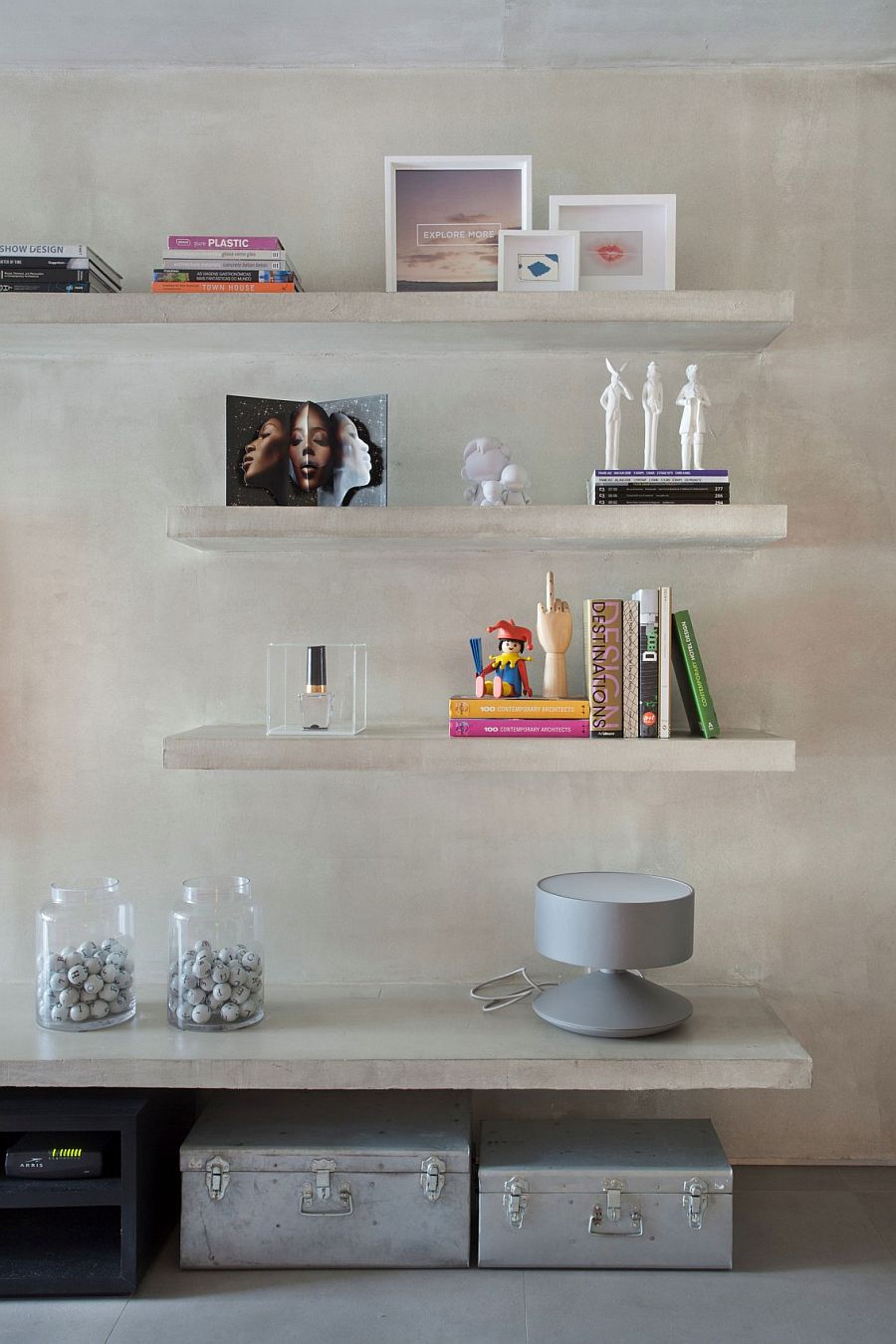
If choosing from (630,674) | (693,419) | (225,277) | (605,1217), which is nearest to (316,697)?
(630,674)

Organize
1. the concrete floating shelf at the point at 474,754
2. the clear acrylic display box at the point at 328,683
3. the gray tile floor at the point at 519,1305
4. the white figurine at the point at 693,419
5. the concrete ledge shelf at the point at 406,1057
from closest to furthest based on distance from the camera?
the gray tile floor at the point at 519,1305 < the concrete ledge shelf at the point at 406,1057 < the concrete floating shelf at the point at 474,754 < the white figurine at the point at 693,419 < the clear acrylic display box at the point at 328,683

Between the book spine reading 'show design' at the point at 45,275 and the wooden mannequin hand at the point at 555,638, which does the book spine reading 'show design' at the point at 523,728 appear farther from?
the book spine reading 'show design' at the point at 45,275

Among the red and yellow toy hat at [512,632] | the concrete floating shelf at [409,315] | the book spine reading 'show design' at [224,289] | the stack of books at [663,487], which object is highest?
the book spine reading 'show design' at [224,289]

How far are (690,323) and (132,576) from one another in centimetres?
130

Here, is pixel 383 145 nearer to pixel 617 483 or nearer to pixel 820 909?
pixel 617 483

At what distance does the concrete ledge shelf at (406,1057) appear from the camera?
2.06 m

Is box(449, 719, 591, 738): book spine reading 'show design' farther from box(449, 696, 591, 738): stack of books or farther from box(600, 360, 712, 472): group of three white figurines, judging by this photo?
box(600, 360, 712, 472): group of three white figurines

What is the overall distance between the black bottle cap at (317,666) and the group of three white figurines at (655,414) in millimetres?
692

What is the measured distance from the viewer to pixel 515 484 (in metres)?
2.29

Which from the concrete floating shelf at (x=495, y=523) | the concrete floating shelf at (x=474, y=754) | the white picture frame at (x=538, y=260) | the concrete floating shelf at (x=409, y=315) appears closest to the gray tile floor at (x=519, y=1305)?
the concrete floating shelf at (x=474, y=754)

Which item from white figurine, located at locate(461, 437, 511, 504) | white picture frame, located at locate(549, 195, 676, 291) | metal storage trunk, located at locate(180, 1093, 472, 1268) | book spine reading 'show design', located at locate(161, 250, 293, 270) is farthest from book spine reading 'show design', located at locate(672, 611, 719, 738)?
book spine reading 'show design', located at locate(161, 250, 293, 270)

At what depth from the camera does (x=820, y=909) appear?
2.52m

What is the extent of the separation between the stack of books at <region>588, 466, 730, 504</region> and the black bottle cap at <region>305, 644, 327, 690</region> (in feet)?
2.04

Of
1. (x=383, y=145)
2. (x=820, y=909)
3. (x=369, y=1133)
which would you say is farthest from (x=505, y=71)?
(x=369, y=1133)
